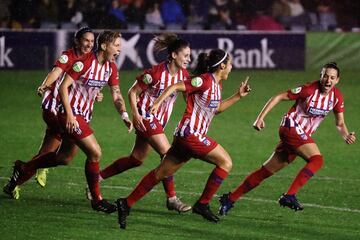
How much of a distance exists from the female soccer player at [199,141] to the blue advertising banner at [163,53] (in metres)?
13.7

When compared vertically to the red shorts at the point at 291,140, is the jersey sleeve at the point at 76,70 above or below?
above

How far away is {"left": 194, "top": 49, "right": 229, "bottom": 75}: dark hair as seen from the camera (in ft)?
35.7

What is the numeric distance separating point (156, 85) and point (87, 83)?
2.70 feet

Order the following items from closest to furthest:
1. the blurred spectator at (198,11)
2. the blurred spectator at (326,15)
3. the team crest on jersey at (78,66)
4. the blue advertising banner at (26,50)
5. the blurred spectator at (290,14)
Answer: the team crest on jersey at (78,66), the blue advertising banner at (26,50), the blurred spectator at (198,11), the blurred spectator at (290,14), the blurred spectator at (326,15)

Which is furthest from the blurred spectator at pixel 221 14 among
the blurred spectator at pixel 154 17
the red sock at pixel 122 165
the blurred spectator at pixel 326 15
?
the red sock at pixel 122 165

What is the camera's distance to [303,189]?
13109 millimetres

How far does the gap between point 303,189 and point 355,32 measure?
13.5m

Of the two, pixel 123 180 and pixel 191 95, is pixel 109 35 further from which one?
pixel 123 180

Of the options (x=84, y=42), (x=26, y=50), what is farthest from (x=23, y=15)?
(x=84, y=42)

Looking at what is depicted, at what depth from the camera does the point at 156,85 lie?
38.4 ft

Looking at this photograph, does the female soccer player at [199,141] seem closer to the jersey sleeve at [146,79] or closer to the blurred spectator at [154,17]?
the jersey sleeve at [146,79]

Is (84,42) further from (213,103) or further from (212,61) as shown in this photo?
(213,103)

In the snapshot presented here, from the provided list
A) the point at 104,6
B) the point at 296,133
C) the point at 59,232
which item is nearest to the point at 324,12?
the point at 104,6

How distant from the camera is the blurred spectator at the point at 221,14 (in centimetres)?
2619
